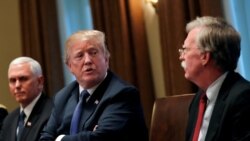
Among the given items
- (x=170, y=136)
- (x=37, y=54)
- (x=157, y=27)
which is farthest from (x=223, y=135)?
(x=37, y=54)

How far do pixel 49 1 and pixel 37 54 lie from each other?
590 mm

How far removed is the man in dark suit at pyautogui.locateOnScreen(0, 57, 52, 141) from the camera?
2945 millimetres

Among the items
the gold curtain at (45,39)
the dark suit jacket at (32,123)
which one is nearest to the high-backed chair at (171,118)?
the dark suit jacket at (32,123)

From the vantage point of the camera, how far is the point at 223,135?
1.83 m

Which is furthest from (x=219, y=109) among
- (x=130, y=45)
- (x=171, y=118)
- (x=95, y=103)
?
(x=130, y=45)

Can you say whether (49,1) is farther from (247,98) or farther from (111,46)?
(247,98)

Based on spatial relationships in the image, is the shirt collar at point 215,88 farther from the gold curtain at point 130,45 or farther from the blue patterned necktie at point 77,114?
the gold curtain at point 130,45

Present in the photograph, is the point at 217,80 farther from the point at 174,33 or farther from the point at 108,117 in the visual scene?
the point at 174,33

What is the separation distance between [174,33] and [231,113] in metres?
Answer: 1.57

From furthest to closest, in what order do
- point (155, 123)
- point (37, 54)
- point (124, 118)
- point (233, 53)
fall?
point (37, 54) < point (155, 123) < point (124, 118) < point (233, 53)

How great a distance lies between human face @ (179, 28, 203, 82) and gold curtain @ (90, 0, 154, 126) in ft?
5.61

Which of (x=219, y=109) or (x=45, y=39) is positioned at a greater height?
(x=45, y=39)

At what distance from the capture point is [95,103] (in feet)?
7.93

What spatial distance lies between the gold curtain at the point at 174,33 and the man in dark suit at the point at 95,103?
2.97 ft
